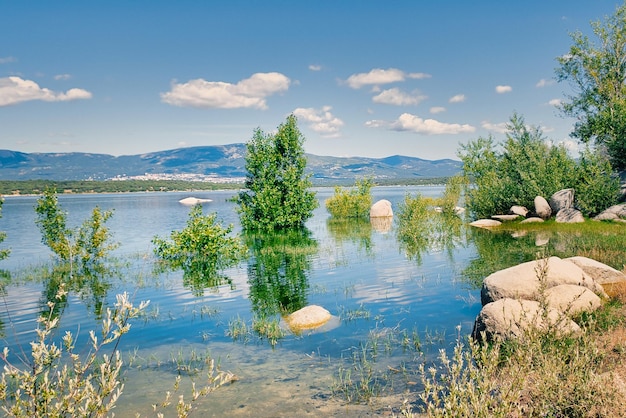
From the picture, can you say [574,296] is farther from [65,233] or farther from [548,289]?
[65,233]

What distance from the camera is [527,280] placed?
15.4 meters

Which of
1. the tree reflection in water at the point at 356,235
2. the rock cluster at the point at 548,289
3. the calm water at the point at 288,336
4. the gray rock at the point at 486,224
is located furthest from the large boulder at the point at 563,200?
the rock cluster at the point at 548,289

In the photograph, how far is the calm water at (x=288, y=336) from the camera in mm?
11031

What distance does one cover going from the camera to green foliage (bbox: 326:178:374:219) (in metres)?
66.9

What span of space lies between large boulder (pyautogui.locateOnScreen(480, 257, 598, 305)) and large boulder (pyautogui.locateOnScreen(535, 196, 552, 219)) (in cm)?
3165

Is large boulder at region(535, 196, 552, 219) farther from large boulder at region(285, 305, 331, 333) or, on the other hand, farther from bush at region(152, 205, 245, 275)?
large boulder at region(285, 305, 331, 333)

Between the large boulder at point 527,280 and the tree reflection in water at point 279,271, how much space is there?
799cm

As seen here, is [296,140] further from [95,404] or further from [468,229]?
[95,404]

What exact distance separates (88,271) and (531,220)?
41.3m

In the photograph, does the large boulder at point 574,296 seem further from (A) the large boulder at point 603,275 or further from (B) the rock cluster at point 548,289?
(A) the large boulder at point 603,275

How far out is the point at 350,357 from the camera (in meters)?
13.2

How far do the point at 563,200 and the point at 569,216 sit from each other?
265 centimetres

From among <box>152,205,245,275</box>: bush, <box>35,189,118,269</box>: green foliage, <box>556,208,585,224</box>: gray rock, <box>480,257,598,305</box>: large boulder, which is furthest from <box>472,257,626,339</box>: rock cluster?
<box>35,189,118,269</box>: green foliage

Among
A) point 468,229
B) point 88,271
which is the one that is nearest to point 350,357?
point 88,271
